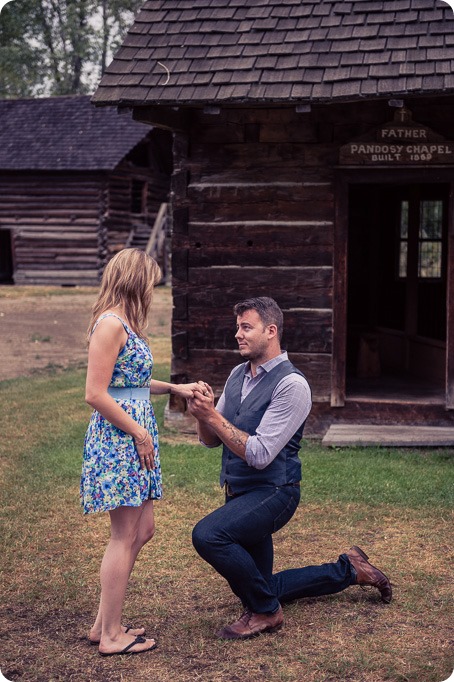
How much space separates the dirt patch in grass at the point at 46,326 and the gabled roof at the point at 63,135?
4044 mm

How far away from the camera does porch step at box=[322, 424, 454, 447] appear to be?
8656 mm

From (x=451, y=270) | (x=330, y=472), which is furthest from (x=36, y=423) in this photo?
(x=451, y=270)

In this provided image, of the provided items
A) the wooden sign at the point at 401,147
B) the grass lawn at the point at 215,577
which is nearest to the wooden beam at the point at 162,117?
the wooden sign at the point at 401,147

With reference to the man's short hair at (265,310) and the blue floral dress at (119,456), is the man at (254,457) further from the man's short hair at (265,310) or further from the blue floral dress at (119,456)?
the blue floral dress at (119,456)

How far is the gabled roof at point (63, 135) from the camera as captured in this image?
93.8 ft

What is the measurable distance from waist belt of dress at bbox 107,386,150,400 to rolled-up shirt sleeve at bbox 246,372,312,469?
556mm

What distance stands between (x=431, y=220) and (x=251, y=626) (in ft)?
28.6

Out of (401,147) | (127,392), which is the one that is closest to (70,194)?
(401,147)

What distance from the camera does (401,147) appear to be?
8.73 metres

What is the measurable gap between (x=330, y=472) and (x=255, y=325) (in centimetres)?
368

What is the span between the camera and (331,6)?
916cm

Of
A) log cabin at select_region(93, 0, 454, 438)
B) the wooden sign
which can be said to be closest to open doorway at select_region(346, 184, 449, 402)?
log cabin at select_region(93, 0, 454, 438)

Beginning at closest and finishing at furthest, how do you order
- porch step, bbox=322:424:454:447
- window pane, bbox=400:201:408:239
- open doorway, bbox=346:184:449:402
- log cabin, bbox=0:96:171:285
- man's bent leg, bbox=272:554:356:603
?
man's bent leg, bbox=272:554:356:603 < porch step, bbox=322:424:454:447 < open doorway, bbox=346:184:449:402 < window pane, bbox=400:201:408:239 < log cabin, bbox=0:96:171:285

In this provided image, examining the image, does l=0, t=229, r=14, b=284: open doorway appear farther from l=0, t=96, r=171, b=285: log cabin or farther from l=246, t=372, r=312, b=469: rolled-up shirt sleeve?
l=246, t=372, r=312, b=469: rolled-up shirt sleeve
